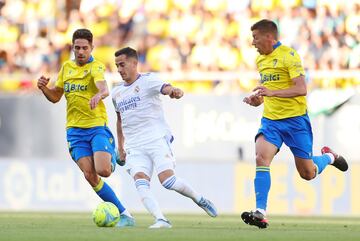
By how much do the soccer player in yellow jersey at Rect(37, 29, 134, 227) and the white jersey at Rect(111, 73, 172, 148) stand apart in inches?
17.4

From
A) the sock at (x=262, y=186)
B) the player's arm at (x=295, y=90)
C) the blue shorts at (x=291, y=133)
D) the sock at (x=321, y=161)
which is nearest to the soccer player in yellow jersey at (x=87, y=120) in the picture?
the sock at (x=262, y=186)

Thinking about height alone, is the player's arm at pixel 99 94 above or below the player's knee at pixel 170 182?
above

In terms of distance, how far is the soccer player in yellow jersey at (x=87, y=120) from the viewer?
12.1 m

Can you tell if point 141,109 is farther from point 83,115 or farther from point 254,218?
point 254,218

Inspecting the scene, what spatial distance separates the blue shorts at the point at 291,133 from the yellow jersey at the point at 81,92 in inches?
77.9

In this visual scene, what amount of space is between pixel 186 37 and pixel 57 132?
122 inches

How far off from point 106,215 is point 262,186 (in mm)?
1720

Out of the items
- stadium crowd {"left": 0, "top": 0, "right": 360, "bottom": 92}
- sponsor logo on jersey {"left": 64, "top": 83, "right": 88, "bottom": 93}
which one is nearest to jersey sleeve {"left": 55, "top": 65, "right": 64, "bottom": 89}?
sponsor logo on jersey {"left": 64, "top": 83, "right": 88, "bottom": 93}

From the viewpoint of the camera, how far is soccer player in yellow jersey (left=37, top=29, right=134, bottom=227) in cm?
1212

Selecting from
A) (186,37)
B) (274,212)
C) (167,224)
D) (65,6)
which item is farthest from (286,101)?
(65,6)

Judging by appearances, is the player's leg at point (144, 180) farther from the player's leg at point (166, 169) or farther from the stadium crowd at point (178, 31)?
the stadium crowd at point (178, 31)

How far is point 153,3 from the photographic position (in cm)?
2112

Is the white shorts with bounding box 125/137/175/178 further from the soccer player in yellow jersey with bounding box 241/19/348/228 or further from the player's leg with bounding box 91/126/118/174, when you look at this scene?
the soccer player in yellow jersey with bounding box 241/19/348/228

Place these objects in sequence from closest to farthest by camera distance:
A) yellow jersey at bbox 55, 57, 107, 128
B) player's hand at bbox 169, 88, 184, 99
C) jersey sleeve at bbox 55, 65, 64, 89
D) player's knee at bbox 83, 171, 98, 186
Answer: player's hand at bbox 169, 88, 184, 99, yellow jersey at bbox 55, 57, 107, 128, player's knee at bbox 83, 171, 98, 186, jersey sleeve at bbox 55, 65, 64, 89
